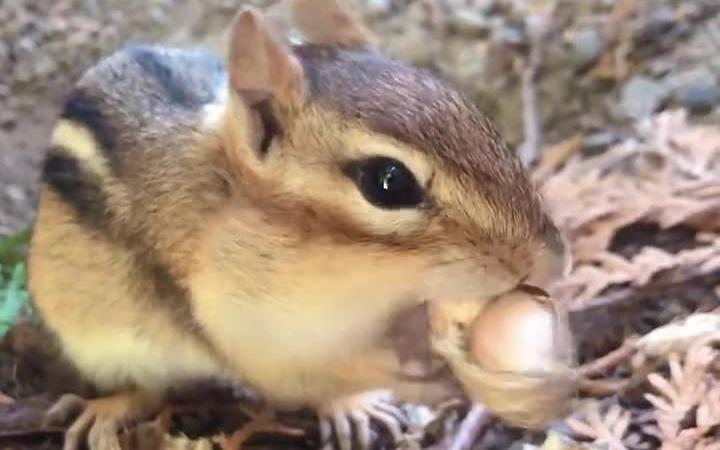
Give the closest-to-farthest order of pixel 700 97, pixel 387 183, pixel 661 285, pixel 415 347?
pixel 387 183, pixel 415 347, pixel 661 285, pixel 700 97

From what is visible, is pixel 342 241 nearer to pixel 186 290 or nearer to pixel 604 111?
pixel 186 290

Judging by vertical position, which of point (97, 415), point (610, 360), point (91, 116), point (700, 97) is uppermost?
point (700, 97)

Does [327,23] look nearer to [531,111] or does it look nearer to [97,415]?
[97,415]

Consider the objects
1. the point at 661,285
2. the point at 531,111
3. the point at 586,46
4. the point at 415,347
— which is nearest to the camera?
the point at 415,347

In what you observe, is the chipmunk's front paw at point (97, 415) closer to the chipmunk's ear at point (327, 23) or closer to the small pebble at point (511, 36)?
the chipmunk's ear at point (327, 23)

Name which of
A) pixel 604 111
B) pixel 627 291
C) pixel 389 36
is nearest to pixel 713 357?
pixel 627 291

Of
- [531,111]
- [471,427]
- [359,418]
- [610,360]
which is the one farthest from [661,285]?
[531,111]

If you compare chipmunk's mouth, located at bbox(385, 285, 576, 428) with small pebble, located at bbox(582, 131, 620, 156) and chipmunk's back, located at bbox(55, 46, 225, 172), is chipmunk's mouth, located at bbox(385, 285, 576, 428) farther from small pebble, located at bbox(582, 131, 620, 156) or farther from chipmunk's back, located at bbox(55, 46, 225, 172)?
small pebble, located at bbox(582, 131, 620, 156)
